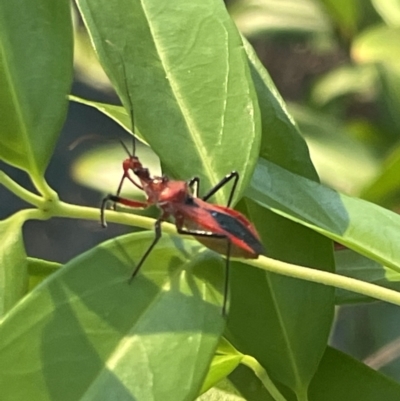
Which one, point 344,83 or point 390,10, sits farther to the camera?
point 344,83

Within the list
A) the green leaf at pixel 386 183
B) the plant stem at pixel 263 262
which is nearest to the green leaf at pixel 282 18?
the green leaf at pixel 386 183

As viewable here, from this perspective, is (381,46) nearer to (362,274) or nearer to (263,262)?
(362,274)

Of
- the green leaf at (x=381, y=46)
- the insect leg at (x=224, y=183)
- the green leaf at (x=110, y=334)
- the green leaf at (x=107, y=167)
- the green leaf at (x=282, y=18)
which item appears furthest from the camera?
the green leaf at (x=282, y=18)

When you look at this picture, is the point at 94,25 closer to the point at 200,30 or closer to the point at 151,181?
the point at 200,30

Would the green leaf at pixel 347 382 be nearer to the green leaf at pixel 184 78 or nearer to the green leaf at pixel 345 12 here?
the green leaf at pixel 184 78

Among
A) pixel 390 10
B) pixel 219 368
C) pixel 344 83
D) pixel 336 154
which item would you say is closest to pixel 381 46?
pixel 390 10

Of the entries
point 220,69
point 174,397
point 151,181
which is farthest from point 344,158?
point 174,397
